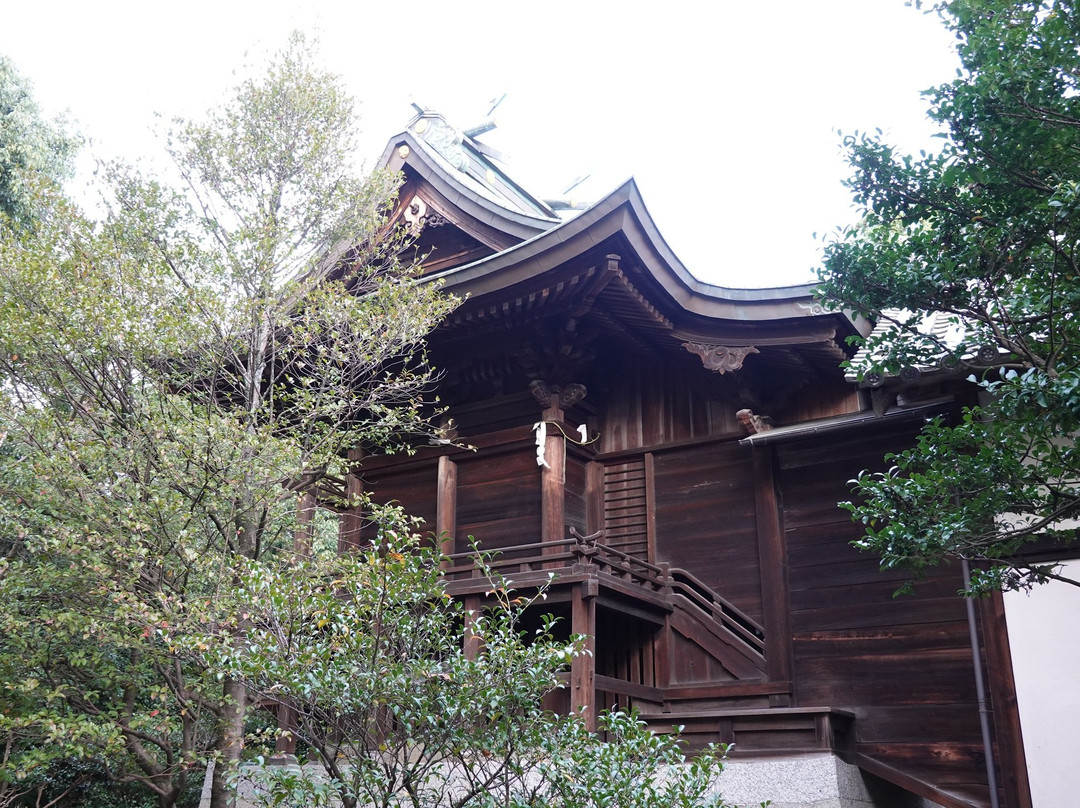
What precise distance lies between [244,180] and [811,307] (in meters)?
5.63

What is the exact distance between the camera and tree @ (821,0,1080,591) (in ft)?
16.0

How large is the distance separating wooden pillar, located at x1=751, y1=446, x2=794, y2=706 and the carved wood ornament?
1.08 meters

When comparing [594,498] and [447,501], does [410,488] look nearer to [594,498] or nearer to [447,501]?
[447,501]

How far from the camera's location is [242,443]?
7.58 meters

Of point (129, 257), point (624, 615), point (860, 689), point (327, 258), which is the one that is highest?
point (327, 258)

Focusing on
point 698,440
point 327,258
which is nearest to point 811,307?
point 698,440

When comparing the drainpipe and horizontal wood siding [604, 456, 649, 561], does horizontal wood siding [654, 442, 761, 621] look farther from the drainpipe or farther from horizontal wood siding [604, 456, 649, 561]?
the drainpipe

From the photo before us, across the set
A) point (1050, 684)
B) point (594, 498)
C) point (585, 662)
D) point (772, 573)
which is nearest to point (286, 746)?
point (585, 662)

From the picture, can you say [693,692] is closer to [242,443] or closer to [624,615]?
[624,615]

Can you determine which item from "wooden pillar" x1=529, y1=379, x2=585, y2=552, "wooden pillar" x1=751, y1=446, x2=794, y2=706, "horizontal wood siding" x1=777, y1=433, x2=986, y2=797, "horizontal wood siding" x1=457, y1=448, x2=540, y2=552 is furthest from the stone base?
"horizontal wood siding" x1=457, y1=448, x2=540, y2=552

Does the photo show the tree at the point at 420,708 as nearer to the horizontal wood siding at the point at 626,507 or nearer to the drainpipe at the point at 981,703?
the drainpipe at the point at 981,703

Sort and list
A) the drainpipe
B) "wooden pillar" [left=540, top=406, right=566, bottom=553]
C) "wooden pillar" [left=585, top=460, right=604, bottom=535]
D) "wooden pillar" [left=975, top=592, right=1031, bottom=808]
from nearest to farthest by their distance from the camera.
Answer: "wooden pillar" [left=975, top=592, right=1031, bottom=808] → the drainpipe → "wooden pillar" [left=540, top=406, right=566, bottom=553] → "wooden pillar" [left=585, top=460, right=604, bottom=535]

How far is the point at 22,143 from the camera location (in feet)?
54.7

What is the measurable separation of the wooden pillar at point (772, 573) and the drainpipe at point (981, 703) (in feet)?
5.70
